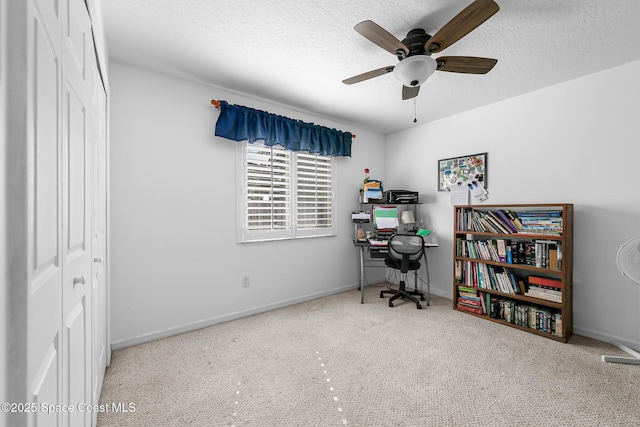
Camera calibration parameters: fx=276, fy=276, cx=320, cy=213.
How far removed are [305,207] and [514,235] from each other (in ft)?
7.52

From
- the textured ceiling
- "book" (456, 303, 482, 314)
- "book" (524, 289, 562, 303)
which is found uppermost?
the textured ceiling

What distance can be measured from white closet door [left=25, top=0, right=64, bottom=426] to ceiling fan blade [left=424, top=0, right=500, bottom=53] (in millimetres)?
1701

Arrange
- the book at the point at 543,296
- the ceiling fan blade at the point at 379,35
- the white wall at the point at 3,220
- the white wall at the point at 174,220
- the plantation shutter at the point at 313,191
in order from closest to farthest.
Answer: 1. the white wall at the point at 3,220
2. the ceiling fan blade at the point at 379,35
3. the white wall at the point at 174,220
4. the book at the point at 543,296
5. the plantation shutter at the point at 313,191

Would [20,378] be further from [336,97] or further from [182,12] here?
[336,97]

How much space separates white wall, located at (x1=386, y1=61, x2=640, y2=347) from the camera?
7.73ft

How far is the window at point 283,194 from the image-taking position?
3.02 m

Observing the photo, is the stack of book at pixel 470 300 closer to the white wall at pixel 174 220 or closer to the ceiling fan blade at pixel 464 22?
the white wall at pixel 174 220

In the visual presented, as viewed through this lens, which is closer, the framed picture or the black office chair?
the black office chair

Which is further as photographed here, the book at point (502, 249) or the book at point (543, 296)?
the book at point (502, 249)

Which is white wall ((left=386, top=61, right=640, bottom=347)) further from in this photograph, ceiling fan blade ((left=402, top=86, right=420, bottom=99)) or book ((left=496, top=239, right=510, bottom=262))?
ceiling fan blade ((left=402, top=86, right=420, bottom=99))

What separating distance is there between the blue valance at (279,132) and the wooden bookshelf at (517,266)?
1.72m

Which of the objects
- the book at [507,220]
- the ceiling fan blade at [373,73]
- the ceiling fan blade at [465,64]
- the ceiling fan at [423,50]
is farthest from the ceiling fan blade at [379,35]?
the book at [507,220]

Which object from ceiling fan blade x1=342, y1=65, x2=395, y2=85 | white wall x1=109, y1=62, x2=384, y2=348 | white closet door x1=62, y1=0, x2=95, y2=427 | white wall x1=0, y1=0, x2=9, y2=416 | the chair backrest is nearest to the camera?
white wall x1=0, y1=0, x2=9, y2=416

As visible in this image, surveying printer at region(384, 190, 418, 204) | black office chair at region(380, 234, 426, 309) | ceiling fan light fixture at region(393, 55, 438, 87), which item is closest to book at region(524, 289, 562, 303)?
black office chair at region(380, 234, 426, 309)
